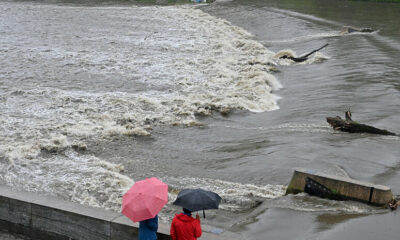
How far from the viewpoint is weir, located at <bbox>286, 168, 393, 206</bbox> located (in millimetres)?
9258

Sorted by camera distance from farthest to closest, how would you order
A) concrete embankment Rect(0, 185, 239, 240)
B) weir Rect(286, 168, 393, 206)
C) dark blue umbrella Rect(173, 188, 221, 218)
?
weir Rect(286, 168, 393, 206) → concrete embankment Rect(0, 185, 239, 240) → dark blue umbrella Rect(173, 188, 221, 218)

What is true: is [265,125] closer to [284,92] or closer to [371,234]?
[284,92]

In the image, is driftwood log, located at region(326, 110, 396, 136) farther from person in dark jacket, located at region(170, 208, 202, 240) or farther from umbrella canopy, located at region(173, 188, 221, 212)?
person in dark jacket, located at region(170, 208, 202, 240)

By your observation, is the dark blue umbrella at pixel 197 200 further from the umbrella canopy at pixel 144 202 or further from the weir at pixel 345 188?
the weir at pixel 345 188

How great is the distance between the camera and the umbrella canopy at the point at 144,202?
6.14m

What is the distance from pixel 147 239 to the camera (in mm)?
6492

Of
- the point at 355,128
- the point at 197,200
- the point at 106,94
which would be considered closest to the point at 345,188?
the point at 197,200

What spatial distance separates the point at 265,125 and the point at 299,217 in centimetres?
744

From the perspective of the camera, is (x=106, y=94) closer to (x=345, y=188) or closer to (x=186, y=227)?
(x=345, y=188)

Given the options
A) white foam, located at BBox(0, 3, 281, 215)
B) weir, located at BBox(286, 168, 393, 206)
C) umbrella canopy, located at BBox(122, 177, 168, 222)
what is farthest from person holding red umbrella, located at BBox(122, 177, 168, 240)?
weir, located at BBox(286, 168, 393, 206)

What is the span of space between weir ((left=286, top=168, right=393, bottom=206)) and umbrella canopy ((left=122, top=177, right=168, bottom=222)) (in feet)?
14.2

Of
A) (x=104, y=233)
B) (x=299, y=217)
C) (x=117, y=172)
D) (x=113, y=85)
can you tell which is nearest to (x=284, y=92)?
(x=113, y=85)

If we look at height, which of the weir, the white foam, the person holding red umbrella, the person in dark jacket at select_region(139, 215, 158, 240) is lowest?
the white foam

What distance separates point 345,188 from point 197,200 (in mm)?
4183
